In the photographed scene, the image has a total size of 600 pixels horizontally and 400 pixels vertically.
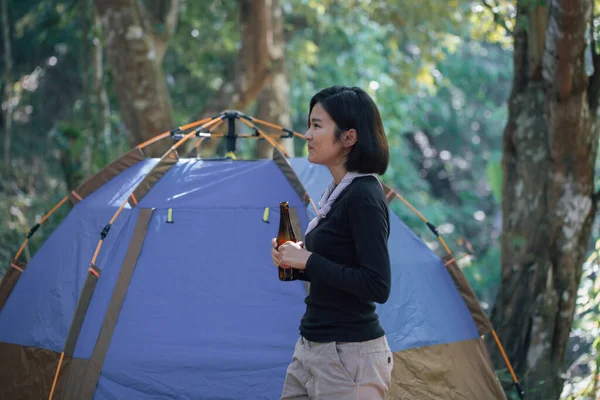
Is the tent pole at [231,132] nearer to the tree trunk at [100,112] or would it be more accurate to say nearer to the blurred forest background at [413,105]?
the blurred forest background at [413,105]

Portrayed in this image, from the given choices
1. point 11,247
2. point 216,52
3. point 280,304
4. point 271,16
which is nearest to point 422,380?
point 280,304

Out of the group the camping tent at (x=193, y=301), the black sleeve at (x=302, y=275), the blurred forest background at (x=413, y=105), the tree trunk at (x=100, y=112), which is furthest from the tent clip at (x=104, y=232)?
the tree trunk at (x=100, y=112)

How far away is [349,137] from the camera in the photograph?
2373mm

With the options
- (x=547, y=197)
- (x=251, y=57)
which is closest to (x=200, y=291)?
(x=547, y=197)

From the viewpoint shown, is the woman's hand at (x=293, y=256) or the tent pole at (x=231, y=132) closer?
the woman's hand at (x=293, y=256)

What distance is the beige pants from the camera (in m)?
2.29

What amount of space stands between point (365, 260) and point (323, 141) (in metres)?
0.40

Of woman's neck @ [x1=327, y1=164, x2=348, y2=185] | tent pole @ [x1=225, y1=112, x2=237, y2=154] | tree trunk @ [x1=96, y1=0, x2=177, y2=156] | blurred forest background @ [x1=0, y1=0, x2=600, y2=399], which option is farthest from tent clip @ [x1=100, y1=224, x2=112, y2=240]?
tree trunk @ [x1=96, y1=0, x2=177, y2=156]

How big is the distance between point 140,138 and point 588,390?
14.6ft

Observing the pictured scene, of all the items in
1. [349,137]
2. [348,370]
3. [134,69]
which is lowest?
[348,370]

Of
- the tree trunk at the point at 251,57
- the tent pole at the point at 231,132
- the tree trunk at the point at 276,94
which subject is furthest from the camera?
the tree trunk at the point at 276,94

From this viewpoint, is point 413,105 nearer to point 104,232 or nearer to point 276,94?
point 276,94

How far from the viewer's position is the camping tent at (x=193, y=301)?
3.87m

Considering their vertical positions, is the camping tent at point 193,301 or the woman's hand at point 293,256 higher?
the woman's hand at point 293,256
